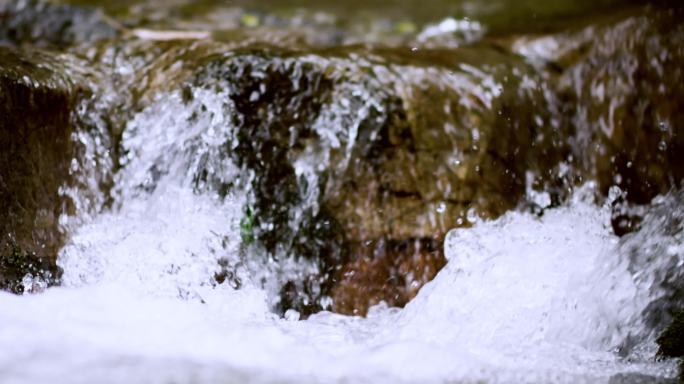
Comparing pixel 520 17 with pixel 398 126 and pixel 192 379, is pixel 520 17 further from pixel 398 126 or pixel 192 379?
pixel 192 379

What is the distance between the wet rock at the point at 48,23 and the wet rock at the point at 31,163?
3.67 ft

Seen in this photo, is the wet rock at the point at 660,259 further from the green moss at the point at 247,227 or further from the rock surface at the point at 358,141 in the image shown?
the green moss at the point at 247,227

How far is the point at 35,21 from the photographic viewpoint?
15.2 feet

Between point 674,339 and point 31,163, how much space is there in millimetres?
2560

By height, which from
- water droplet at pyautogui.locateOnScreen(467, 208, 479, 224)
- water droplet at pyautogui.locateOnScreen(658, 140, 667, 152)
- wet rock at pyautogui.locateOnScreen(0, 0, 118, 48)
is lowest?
water droplet at pyautogui.locateOnScreen(467, 208, 479, 224)

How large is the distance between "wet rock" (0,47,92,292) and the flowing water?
0.07 metres

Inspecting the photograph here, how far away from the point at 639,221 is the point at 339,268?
5.17 ft

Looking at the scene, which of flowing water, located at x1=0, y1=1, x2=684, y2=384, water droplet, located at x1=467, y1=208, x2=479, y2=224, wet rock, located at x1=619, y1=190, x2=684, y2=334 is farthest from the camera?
water droplet, located at x1=467, y1=208, x2=479, y2=224

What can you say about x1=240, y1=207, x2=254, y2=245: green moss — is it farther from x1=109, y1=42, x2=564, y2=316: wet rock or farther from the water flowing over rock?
the water flowing over rock

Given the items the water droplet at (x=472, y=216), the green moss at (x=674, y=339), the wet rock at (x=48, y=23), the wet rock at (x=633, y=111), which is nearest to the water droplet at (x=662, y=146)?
the wet rock at (x=633, y=111)

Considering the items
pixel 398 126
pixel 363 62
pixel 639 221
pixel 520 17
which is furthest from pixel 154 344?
pixel 520 17

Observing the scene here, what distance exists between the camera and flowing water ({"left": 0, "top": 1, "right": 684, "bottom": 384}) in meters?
2.50

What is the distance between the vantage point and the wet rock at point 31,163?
2916mm

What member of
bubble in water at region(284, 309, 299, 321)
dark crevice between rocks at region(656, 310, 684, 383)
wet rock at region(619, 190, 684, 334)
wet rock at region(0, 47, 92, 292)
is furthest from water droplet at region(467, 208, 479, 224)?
wet rock at region(0, 47, 92, 292)
